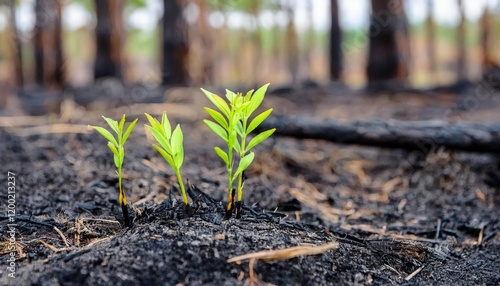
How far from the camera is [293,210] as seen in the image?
99.6 inches

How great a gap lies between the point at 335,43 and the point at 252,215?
1275 centimetres

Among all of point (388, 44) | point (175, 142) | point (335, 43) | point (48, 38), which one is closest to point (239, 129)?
point (175, 142)

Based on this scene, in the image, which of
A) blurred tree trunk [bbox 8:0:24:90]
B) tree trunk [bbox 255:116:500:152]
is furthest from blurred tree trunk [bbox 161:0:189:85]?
blurred tree trunk [bbox 8:0:24:90]

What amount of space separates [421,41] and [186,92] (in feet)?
184

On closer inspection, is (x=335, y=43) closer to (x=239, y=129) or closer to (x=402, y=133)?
(x=402, y=133)

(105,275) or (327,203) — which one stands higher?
(105,275)

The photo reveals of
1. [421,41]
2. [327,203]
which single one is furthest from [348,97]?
[421,41]

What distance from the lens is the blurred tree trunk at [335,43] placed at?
Answer: 44.2ft

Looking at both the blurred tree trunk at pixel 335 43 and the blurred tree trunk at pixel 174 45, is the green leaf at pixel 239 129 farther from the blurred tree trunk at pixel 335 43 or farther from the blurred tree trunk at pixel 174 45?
the blurred tree trunk at pixel 335 43

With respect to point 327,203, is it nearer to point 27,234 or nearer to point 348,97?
point 27,234

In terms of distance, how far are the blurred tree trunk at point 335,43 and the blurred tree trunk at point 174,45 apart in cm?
630

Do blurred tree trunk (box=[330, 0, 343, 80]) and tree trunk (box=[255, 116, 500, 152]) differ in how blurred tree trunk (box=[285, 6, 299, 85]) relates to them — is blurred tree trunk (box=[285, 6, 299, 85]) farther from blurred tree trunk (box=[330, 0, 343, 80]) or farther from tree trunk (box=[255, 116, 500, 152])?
tree trunk (box=[255, 116, 500, 152])

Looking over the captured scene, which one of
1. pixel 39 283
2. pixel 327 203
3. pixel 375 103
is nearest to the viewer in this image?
pixel 39 283

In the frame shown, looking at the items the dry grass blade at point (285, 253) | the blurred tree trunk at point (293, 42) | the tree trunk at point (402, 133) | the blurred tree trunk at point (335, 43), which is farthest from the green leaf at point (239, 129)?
the blurred tree trunk at point (293, 42)
